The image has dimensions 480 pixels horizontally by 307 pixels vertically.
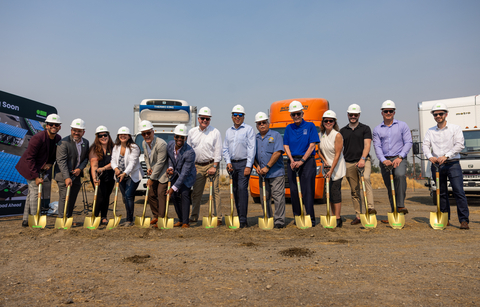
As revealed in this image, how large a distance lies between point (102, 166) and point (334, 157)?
462cm

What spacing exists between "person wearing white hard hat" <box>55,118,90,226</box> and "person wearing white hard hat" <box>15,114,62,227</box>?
1.00 ft

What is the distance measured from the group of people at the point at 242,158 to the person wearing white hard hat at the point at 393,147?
2 cm

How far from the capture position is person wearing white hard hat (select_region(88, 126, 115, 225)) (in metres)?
6.95

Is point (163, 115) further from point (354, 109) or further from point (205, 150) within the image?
point (354, 109)

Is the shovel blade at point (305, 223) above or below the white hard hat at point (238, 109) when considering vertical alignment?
below

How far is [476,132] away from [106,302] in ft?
38.0

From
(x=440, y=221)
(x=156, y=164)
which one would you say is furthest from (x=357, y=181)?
(x=156, y=164)

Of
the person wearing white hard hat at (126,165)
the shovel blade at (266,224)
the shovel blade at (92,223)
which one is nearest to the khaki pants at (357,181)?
the shovel blade at (266,224)

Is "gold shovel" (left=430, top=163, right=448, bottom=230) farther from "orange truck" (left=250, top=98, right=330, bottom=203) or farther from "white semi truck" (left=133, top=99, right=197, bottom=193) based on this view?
"white semi truck" (left=133, top=99, right=197, bottom=193)

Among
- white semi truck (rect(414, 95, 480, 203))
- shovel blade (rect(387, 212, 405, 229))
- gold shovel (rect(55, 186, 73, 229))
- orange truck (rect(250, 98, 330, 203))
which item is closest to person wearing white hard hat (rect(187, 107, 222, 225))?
gold shovel (rect(55, 186, 73, 229))

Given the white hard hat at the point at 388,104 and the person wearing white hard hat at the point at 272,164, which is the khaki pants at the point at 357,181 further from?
the person wearing white hard hat at the point at 272,164

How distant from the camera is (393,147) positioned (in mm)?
6848

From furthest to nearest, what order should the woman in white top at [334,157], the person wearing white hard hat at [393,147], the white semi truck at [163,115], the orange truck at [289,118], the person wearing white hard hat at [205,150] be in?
the white semi truck at [163,115] → the orange truck at [289,118] → the person wearing white hard hat at [205,150] → the person wearing white hard hat at [393,147] → the woman in white top at [334,157]

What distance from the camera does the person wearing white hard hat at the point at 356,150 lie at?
6879 millimetres
